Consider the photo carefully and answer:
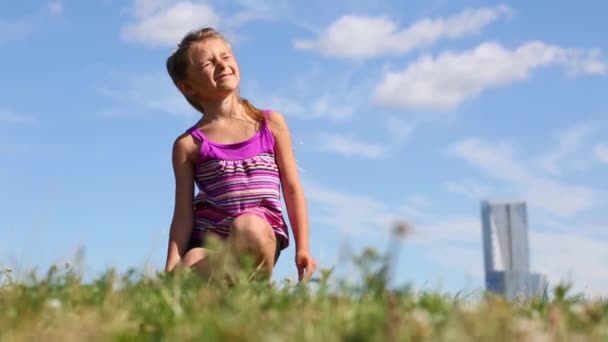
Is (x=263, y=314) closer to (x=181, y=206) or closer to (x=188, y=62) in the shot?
(x=181, y=206)

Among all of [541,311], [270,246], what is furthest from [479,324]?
[270,246]

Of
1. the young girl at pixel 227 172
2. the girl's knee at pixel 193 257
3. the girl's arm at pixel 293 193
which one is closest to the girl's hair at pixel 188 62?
the young girl at pixel 227 172

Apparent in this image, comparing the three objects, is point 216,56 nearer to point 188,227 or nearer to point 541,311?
point 188,227

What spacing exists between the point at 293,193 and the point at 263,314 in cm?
338

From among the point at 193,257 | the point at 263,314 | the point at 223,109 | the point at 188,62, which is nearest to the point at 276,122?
the point at 223,109

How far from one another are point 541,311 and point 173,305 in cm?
172

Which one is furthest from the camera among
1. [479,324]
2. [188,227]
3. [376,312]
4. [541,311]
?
[188,227]

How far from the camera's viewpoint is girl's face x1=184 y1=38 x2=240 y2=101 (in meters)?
6.88

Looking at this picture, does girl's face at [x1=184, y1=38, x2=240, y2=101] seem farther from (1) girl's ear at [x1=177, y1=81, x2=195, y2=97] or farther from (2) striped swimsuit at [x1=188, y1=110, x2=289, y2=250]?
(2) striped swimsuit at [x1=188, y1=110, x2=289, y2=250]

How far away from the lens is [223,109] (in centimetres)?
698

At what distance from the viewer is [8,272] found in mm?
6203

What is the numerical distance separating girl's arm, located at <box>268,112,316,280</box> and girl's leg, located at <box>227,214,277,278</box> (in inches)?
10.6

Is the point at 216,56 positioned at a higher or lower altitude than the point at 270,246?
higher

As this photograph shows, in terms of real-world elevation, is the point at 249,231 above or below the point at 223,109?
below
